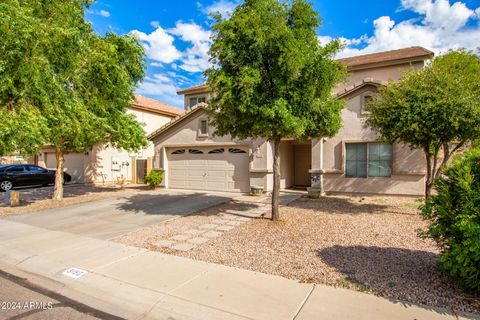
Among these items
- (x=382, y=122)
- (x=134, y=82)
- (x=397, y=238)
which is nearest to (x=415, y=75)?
(x=382, y=122)

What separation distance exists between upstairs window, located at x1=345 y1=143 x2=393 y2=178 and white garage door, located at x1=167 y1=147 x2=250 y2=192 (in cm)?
478

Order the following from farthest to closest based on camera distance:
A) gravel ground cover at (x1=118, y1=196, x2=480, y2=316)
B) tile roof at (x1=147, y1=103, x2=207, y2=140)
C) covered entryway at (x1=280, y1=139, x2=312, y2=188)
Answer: covered entryway at (x1=280, y1=139, x2=312, y2=188), tile roof at (x1=147, y1=103, x2=207, y2=140), gravel ground cover at (x1=118, y1=196, x2=480, y2=316)

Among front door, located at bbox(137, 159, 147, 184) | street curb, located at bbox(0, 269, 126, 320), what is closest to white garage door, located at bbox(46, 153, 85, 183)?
front door, located at bbox(137, 159, 147, 184)

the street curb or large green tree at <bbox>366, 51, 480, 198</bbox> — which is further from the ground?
large green tree at <bbox>366, 51, 480, 198</bbox>

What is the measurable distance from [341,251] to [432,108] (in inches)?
205

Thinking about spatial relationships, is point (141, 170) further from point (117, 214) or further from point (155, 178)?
point (117, 214)

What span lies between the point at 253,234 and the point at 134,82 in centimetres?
1079

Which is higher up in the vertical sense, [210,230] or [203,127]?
[203,127]

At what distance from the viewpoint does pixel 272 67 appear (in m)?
7.27

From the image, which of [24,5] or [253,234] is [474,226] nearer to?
[253,234]

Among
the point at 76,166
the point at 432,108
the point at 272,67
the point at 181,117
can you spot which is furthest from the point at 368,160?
the point at 76,166

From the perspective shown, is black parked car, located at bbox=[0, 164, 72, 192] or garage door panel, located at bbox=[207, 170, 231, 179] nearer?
garage door panel, located at bbox=[207, 170, 231, 179]

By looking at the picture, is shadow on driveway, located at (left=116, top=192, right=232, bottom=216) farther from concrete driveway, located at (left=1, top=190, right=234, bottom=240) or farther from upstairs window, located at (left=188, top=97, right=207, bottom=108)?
upstairs window, located at (left=188, top=97, right=207, bottom=108)

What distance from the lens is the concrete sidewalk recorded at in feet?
12.0
